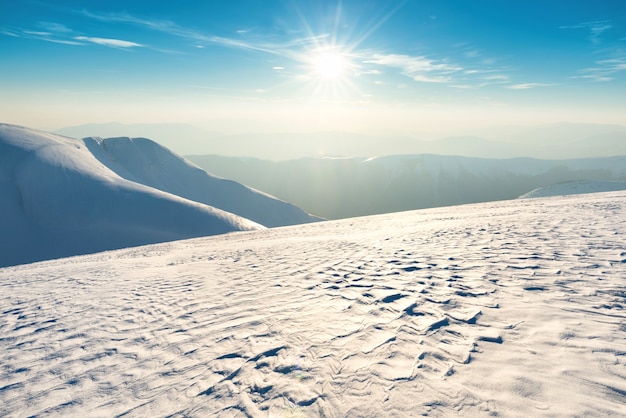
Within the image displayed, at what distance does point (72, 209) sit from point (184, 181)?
33.6 meters

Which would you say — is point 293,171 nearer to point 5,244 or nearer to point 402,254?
point 5,244

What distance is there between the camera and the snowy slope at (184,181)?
72.1m

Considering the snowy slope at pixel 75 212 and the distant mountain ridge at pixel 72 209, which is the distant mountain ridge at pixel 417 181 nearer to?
the snowy slope at pixel 75 212

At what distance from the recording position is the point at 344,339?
505 cm

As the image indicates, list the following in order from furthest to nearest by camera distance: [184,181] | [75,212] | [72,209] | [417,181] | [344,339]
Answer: [417,181]
[184,181]
[72,209]
[75,212]
[344,339]

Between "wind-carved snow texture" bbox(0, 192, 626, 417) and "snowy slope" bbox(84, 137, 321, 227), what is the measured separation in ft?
206

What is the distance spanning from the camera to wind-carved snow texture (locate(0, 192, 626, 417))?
12.2 ft

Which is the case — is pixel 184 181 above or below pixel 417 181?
below

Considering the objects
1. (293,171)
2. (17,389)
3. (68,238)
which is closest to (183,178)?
(68,238)

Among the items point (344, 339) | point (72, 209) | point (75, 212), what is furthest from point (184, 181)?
point (344, 339)

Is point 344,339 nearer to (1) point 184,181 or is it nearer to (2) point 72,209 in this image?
(2) point 72,209

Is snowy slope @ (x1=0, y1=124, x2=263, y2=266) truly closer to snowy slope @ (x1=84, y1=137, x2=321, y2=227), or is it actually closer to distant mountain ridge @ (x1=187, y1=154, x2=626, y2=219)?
snowy slope @ (x1=84, y1=137, x2=321, y2=227)

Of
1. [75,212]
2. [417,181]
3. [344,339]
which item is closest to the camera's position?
[344,339]

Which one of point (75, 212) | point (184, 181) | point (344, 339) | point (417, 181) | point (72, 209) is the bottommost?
point (344, 339)
